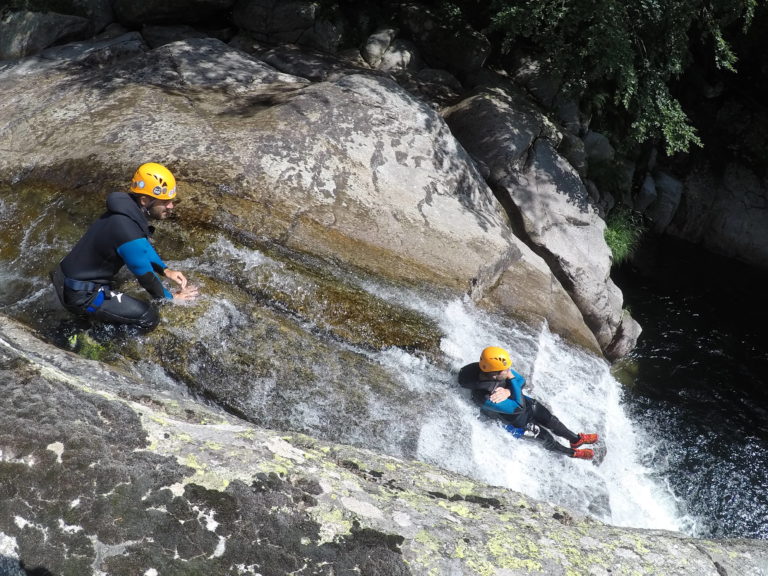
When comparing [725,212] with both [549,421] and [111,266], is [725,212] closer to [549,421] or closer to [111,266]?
[549,421]

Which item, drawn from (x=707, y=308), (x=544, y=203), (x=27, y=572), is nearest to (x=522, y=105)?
(x=544, y=203)

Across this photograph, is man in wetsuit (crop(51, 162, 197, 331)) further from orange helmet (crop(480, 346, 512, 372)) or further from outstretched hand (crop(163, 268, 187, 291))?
orange helmet (crop(480, 346, 512, 372))

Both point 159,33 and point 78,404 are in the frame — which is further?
point 159,33

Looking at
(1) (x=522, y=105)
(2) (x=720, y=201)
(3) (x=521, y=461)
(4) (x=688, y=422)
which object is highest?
(1) (x=522, y=105)

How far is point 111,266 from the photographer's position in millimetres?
6109

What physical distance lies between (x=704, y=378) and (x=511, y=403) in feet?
19.5

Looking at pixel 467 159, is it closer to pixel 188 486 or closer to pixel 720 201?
pixel 188 486

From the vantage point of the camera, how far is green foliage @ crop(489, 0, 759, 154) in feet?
35.2

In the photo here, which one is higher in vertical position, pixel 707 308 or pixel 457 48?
pixel 457 48

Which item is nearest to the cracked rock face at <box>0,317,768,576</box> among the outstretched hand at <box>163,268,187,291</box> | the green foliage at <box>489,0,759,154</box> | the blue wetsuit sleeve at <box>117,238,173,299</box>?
the blue wetsuit sleeve at <box>117,238,173,299</box>

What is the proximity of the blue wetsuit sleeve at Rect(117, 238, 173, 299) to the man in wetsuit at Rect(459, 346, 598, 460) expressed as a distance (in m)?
3.54

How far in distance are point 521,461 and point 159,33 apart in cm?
1088

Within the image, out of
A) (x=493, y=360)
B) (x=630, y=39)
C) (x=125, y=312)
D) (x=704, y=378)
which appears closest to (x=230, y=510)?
(x=125, y=312)

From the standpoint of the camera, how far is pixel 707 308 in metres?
13.6
